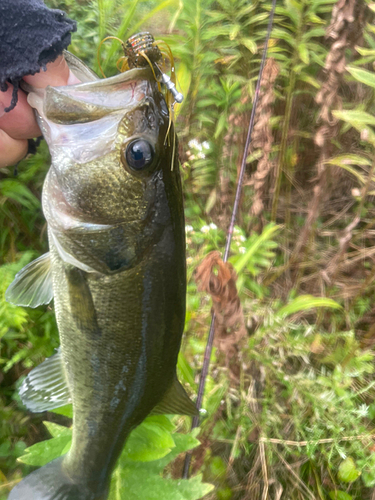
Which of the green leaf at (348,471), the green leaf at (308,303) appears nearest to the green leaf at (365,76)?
the green leaf at (308,303)

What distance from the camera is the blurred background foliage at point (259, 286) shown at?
69.3 inches

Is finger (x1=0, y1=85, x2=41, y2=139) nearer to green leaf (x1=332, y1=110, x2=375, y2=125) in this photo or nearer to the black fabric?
the black fabric

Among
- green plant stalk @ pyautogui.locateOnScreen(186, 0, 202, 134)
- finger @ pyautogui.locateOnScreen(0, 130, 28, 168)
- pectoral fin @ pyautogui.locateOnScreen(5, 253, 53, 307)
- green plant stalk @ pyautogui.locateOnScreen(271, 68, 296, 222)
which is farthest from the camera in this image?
green plant stalk @ pyautogui.locateOnScreen(271, 68, 296, 222)

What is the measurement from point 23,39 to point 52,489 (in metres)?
1.56

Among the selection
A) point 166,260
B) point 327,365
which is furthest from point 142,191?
point 327,365

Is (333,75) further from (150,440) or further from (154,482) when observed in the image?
(154,482)

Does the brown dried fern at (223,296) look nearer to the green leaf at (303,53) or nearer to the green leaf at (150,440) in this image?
the green leaf at (150,440)

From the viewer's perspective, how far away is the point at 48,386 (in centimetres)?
131

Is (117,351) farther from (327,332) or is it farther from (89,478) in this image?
(327,332)

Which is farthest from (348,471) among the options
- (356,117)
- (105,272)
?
(356,117)

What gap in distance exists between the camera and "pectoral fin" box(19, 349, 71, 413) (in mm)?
1302

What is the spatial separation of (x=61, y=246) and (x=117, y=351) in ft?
1.31

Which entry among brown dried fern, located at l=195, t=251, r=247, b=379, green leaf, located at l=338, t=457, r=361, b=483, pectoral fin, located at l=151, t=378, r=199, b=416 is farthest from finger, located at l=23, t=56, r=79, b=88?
green leaf, located at l=338, t=457, r=361, b=483

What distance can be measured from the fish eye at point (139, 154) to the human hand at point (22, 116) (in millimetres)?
347
